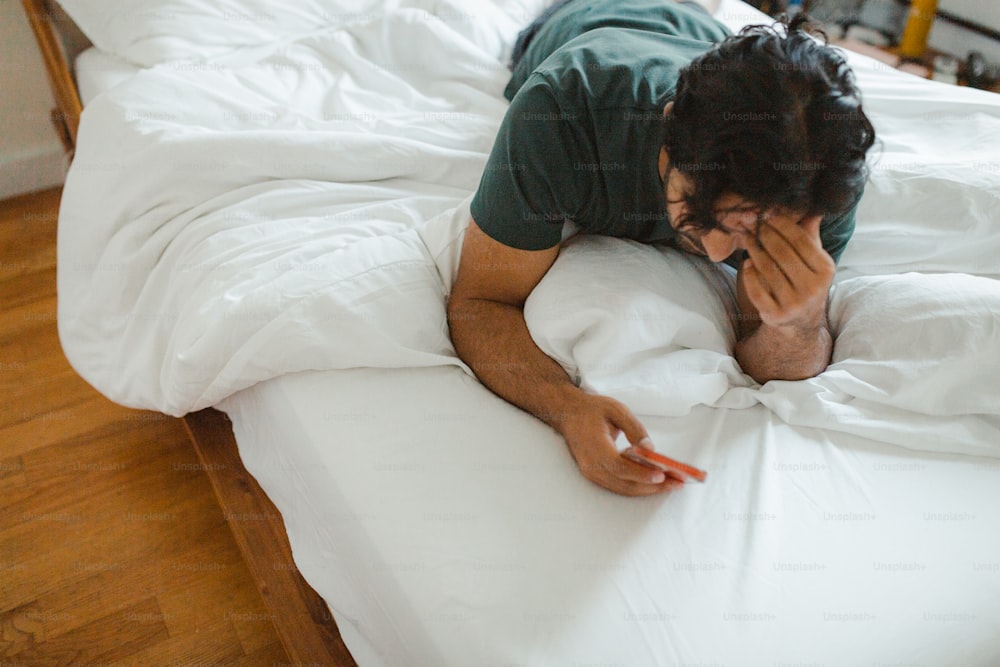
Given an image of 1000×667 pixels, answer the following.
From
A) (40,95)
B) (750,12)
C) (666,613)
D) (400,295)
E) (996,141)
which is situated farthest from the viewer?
(40,95)

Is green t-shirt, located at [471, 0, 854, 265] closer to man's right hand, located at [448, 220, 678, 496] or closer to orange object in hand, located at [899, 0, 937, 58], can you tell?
man's right hand, located at [448, 220, 678, 496]

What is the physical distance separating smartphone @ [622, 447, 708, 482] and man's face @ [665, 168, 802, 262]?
213 millimetres

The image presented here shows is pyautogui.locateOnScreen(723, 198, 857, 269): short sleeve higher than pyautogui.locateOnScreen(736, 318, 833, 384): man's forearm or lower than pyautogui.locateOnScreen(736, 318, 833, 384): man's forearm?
higher

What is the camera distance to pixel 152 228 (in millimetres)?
1107

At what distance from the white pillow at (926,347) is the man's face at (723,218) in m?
0.22

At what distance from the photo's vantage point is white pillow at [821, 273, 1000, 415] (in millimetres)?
814

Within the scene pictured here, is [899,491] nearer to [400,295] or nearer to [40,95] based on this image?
[400,295]

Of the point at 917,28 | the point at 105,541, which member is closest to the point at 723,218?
the point at 105,541

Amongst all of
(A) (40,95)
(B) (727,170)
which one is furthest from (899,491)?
(A) (40,95)

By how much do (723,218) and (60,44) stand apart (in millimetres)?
1501

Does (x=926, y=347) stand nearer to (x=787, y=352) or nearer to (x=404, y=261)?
(x=787, y=352)

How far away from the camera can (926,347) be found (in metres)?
0.84

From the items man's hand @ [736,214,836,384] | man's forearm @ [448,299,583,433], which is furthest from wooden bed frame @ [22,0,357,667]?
man's hand @ [736,214,836,384]

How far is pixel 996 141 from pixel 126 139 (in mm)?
1271
